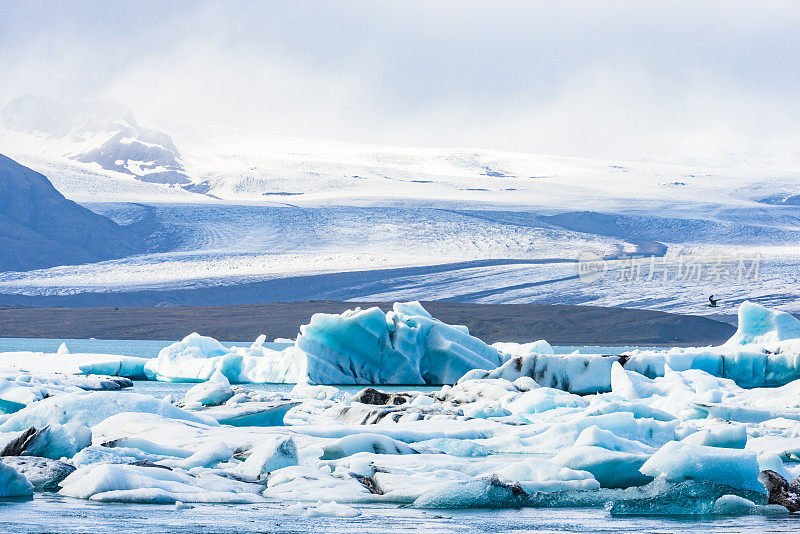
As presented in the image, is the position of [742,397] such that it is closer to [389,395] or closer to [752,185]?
[389,395]

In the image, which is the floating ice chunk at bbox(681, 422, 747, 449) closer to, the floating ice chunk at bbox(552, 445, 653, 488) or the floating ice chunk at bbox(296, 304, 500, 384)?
the floating ice chunk at bbox(552, 445, 653, 488)

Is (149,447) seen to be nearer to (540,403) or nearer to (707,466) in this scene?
(707,466)

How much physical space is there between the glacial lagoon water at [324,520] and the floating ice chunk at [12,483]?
4.1 inches

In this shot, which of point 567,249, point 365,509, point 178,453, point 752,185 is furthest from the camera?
point 752,185

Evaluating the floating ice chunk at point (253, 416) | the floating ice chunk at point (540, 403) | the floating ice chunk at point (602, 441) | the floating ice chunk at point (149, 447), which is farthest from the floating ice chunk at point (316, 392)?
the floating ice chunk at point (602, 441)

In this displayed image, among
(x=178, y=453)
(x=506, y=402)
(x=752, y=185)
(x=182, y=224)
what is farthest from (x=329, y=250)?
(x=178, y=453)

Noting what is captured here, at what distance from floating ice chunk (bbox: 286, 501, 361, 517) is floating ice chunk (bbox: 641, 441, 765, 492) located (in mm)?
1922

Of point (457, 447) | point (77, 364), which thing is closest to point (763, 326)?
point (457, 447)

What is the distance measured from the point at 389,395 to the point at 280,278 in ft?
162

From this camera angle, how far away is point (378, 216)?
67625 mm

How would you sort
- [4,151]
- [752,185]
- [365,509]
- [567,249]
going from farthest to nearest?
[4,151] → [752,185] → [567,249] → [365,509]

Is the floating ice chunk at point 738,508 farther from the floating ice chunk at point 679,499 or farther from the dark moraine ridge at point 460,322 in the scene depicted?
the dark moraine ridge at point 460,322

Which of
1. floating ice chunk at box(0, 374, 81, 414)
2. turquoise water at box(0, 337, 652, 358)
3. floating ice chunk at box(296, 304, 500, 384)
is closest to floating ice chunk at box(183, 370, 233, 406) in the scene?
floating ice chunk at box(0, 374, 81, 414)

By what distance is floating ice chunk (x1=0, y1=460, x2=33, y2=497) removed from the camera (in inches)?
223
